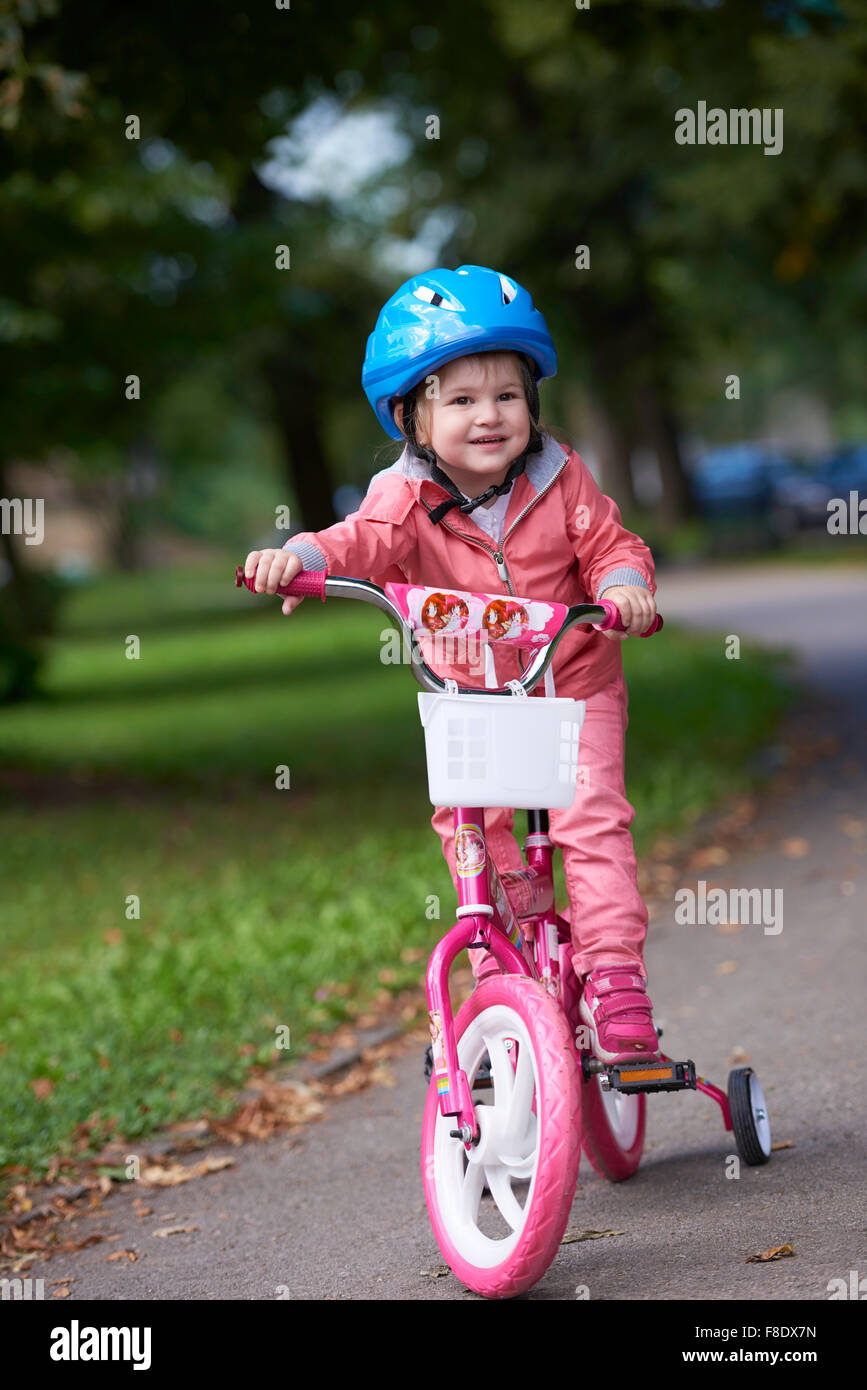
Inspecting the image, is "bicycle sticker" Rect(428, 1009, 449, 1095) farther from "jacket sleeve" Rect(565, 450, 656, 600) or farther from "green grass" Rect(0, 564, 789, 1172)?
"green grass" Rect(0, 564, 789, 1172)

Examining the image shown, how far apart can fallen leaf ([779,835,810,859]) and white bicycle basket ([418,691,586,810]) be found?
5030mm

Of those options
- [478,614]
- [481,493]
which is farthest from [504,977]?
[481,493]

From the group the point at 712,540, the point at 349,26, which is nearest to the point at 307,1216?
the point at 349,26

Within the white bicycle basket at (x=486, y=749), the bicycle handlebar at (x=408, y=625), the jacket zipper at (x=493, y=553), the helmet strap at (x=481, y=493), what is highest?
the helmet strap at (x=481, y=493)

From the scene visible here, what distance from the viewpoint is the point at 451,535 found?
11.6ft

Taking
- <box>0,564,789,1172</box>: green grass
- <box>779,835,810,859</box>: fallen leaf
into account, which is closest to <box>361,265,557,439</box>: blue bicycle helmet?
<box>0,564,789,1172</box>: green grass

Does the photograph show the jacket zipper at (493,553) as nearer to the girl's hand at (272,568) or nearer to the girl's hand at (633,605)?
the girl's hand at (633,605)

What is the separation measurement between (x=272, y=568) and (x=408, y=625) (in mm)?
297

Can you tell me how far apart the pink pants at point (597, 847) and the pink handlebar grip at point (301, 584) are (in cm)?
63

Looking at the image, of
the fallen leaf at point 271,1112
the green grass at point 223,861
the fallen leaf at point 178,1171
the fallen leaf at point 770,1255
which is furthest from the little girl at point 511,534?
the fallen leaf at point 271,1112

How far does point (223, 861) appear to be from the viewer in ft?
29.8

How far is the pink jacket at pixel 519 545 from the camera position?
137 inches

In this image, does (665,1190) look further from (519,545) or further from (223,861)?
(223,861)

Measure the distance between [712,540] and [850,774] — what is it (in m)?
21.8
